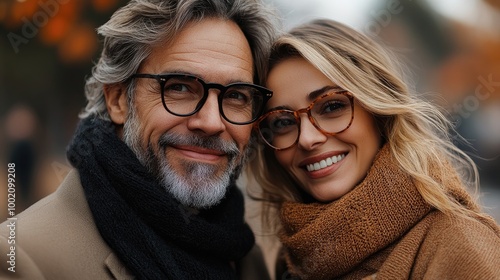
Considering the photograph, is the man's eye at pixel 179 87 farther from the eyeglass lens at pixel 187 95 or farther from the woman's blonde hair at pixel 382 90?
the woman's blonde hair at pixel 382 90

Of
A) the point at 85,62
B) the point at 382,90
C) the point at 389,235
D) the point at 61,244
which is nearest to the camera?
the point at 61,244

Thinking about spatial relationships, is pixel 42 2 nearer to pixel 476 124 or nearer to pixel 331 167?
pixel 331 167

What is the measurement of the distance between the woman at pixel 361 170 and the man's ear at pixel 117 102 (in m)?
0.75

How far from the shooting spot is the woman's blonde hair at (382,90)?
2.79m

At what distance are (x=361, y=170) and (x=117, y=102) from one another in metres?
1.36

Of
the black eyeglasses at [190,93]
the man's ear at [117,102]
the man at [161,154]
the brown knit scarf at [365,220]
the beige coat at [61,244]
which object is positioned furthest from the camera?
the man's ear at [117,102]

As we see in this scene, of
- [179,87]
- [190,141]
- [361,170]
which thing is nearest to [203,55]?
[179,87]

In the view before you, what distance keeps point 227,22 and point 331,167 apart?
3.18ft

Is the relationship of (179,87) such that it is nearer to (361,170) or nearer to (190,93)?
(190,93)

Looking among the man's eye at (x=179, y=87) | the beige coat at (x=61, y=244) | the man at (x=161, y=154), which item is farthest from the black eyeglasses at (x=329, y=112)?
the beige coat at (x=61, y=244)

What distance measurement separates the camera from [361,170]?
9.41 ft

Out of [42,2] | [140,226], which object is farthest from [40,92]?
[140,226]

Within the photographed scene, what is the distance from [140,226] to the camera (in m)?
2.54

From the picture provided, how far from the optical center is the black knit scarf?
8.21 feet
